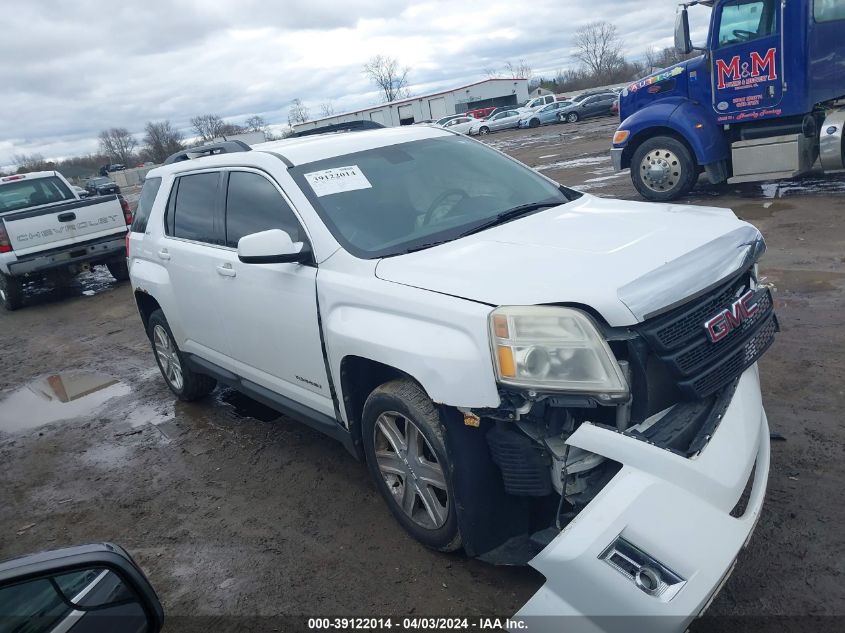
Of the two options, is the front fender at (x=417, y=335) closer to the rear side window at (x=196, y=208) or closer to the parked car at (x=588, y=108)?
the rear side window at (x=196, y=208)

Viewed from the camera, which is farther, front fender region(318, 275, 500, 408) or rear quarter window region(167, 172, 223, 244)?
rear quarter window region(167, 172, 223, 244)

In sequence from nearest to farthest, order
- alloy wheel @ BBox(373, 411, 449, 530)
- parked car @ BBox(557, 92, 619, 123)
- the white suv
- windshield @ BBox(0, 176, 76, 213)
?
the white suv < alloy wheel @ BBox(373, 411, 449, 530) < windshield @ BBox(0, 176, 76, 213) < parked car @ BBox(557, 92, 619, 123)

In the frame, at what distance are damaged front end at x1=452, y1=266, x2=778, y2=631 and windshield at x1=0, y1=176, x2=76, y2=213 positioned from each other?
12280mm

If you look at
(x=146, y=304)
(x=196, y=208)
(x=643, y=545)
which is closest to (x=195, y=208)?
(x=196, y=208)

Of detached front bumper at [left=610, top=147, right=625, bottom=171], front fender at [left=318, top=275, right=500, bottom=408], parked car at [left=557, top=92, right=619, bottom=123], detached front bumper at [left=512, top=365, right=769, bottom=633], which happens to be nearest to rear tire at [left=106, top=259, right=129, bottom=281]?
detached front bumper at [left=610, top=147, right=625, bottom=171]

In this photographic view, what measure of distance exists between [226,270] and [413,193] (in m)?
1.25

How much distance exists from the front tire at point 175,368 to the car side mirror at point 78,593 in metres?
3.80

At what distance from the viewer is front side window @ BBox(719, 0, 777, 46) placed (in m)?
8.92

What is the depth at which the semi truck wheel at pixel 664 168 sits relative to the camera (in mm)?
9879

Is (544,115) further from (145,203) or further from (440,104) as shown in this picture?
(145,203)

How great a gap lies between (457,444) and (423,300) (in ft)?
1.96

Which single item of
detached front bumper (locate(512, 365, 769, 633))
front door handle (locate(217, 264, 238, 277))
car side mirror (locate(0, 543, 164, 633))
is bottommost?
detached front bumper (locate(512, 365, 769, 633))

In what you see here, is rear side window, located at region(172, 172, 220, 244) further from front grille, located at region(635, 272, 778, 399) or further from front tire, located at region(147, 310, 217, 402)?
front grille, located at region(635, 272, 778, 399)

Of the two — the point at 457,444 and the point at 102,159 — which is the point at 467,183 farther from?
the point at 102,159
